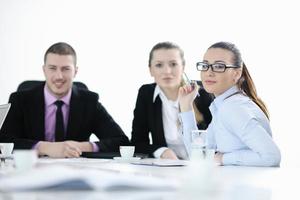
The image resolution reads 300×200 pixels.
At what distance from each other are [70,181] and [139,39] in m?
3.95

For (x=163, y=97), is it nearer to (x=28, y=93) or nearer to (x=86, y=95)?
(x=86, y=95)

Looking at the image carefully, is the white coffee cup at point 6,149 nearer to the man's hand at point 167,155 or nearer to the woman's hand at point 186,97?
the man's hand at point 167,155

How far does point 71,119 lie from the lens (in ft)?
10.9

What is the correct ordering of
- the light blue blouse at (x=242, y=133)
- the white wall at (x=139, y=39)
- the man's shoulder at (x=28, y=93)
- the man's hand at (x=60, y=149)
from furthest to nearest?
the white wall at (x=139, y=39) → the man's shoulder at (x=28, y=93) → the man's hand at (x=60, y=149) → the light blue blouse at (x=242, y=133)

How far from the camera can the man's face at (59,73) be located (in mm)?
3328

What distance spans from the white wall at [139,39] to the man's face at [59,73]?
4.43 feet

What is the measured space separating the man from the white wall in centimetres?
135

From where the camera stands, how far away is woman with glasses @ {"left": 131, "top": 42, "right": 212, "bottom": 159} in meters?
3.34

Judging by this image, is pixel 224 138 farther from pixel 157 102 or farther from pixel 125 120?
pixel 125 120

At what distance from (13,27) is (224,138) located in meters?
2.91

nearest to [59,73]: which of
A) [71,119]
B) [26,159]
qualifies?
[71,119]

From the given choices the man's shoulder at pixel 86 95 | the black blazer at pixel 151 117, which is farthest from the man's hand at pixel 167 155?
the man's shoulder at pixel 86 95

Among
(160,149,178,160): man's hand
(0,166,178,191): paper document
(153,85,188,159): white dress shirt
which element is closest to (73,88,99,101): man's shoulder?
(153,85,188,159): white dress shirt

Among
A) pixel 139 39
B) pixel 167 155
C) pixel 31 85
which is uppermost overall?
pixel 139 39
